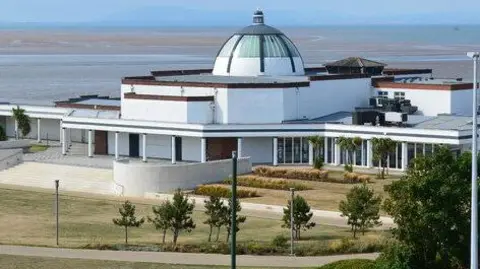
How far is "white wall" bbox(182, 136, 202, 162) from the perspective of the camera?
3100 inches

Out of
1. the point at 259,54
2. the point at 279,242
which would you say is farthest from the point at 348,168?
the point at 279,242

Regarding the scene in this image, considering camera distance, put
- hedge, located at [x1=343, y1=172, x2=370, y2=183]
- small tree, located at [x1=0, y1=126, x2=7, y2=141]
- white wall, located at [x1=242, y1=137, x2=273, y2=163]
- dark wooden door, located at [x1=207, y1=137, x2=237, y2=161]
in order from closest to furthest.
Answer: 1. hedge, located at [x1=343, y1=172, x2=370, y2=183]
2. dark wooden door, located at [x1=207, y1=137, x2=237, y2=161]
3. white wall, located at [x1=242, y1=137, x2=273, y2=163]
4. small tree, located at [x1=0, y1=126, x2=7, y2=141]

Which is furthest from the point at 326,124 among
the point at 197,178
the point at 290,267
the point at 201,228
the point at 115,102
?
the point at 290,267

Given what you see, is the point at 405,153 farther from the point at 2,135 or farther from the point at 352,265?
the point at 352,265

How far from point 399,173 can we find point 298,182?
682 cm

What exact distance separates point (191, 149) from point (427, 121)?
44.0 feet

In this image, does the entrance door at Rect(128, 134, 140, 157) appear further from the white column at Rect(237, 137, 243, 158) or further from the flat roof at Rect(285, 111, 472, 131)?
the flat roof at Rect(285, 111, 472, 131)

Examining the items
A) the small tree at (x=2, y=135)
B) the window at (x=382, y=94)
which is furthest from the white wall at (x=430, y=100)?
the small tree at (x=2, y=135)

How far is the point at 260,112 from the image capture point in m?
79.1

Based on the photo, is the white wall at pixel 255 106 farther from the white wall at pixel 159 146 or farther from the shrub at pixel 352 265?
the shrub at pixel 352 265

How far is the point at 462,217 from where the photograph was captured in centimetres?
4300

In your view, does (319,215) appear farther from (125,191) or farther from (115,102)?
(115,102)

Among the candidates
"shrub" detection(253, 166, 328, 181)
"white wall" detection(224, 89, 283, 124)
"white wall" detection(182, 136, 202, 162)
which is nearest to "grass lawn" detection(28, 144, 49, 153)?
"white wall" detection(182, 136, 202, 162)

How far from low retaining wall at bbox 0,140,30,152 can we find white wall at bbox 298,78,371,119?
1626 cm
